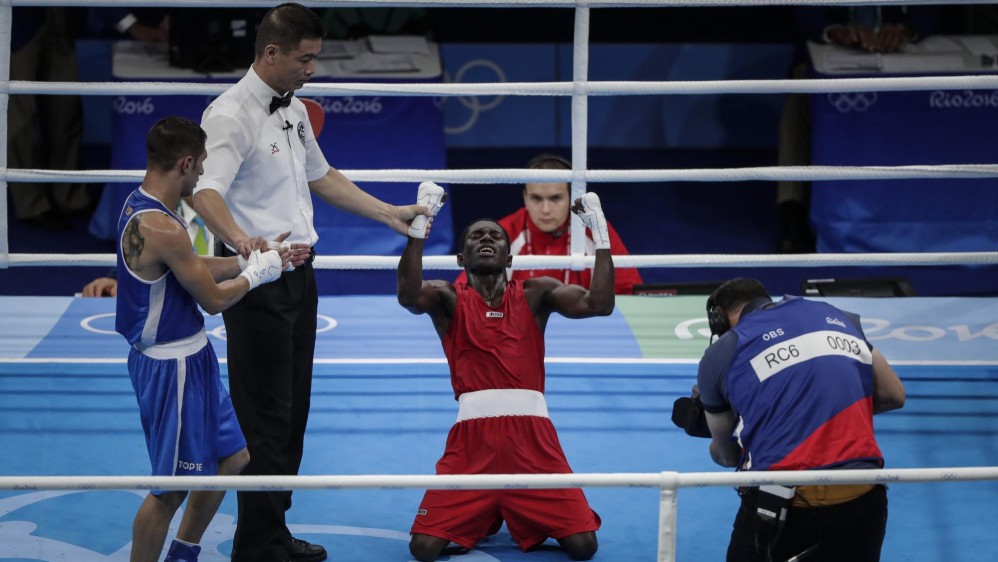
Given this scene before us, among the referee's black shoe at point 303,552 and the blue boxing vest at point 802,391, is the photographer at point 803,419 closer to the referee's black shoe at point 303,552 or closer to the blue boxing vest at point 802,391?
the blue boxing vest at point 802,391

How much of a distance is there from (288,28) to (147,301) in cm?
86

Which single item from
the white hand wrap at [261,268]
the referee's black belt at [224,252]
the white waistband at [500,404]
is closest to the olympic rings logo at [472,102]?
the white waistband at [500,404]

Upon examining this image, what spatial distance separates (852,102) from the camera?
7.62 meters

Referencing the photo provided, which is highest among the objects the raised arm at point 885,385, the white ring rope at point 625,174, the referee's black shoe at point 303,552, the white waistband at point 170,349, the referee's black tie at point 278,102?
the referee's black tie at point 278,102

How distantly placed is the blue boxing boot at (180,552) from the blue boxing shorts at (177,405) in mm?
233

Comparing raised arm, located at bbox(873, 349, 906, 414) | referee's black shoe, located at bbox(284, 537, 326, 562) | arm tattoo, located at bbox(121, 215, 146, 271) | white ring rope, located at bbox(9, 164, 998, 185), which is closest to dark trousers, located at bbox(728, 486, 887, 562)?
raised arm, located at bbox(873, 349, 906, 414)

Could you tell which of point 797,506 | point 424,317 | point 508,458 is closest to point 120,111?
point 424,317

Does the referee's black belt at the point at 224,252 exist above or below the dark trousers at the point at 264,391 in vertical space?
above

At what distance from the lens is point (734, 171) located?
510 cm

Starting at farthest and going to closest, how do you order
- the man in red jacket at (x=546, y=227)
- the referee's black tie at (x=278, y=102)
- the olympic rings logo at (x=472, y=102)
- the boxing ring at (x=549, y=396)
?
1. the olympic rings logo at (x=472, y=102)
2. the man in red jacket at (x=546, y=227)
3. the boxing ring at (x=549, y=396)
4. the referee's black tie at (x=278, y=102)

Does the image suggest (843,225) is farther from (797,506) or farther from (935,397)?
(797,506)

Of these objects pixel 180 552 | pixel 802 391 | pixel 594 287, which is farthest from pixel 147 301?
pixel 802 391

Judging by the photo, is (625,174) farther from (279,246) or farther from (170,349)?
(170,349)

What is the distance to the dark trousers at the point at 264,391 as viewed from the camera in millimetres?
3775
